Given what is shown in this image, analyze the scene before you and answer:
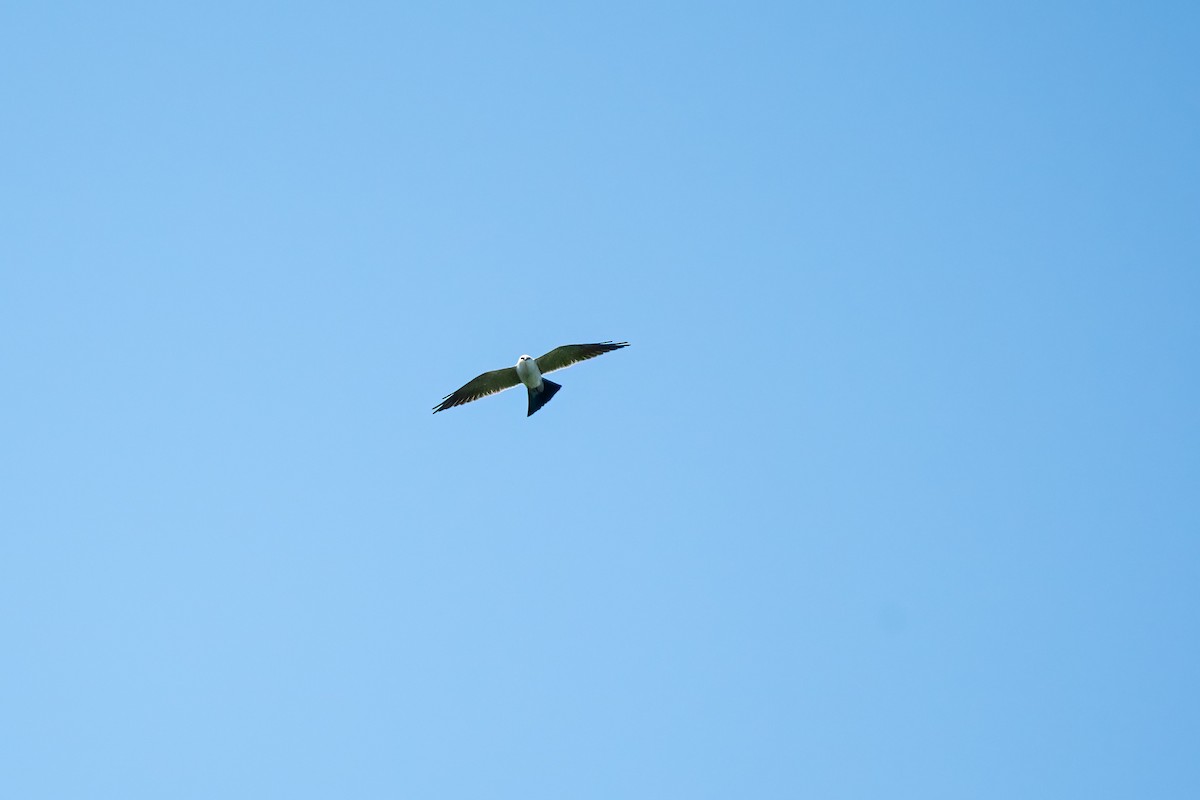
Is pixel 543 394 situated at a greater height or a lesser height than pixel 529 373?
lesser

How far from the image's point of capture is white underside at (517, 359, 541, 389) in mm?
27828

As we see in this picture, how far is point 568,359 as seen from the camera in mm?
28359

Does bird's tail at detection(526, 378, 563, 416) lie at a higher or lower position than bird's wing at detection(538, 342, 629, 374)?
lower

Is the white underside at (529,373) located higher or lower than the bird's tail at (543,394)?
higher

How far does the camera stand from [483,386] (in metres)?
28.6

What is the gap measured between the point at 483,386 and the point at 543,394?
1.30 metres

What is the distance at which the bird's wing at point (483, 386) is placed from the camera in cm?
2827

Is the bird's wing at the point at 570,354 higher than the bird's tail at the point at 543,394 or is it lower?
higher

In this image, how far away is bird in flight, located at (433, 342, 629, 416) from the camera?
27828 mm

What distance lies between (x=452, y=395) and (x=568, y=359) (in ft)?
6.88

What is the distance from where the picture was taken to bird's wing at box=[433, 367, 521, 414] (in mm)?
28266

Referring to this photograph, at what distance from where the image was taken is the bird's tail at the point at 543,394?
27.8 meters

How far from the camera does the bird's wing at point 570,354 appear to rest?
91.8ft

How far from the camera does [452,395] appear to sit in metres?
28.5
